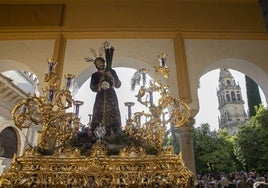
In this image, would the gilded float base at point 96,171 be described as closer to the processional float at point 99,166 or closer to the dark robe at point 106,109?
the processional float at point 99,166

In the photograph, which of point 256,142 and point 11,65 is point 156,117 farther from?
point 256,142

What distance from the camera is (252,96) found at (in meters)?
16.4

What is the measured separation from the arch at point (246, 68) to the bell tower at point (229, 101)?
130ft

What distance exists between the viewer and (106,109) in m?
3.71

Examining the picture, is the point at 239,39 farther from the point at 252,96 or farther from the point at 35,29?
the point at 252,96

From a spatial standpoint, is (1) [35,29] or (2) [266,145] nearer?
(1) [35,29]

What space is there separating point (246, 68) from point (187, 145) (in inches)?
103

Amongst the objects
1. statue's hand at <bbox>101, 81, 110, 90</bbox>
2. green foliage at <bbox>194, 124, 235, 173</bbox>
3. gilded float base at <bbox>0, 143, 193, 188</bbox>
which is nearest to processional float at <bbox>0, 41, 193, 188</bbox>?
gilded float base at <bbox>0, 143, 193, 188</bbox>

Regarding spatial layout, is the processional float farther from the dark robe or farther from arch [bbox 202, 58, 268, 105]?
arch [bbox 202, 58, 268, 105]

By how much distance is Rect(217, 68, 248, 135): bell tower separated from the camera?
4353cm

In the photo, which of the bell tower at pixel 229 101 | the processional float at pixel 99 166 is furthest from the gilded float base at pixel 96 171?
the bell tower at pixel 229 101

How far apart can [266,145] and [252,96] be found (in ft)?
12.4

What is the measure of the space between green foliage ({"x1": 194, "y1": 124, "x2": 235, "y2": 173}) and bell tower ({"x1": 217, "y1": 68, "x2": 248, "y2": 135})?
2507 centimetres

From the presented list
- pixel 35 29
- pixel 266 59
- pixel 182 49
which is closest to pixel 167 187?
pixel 182 49
